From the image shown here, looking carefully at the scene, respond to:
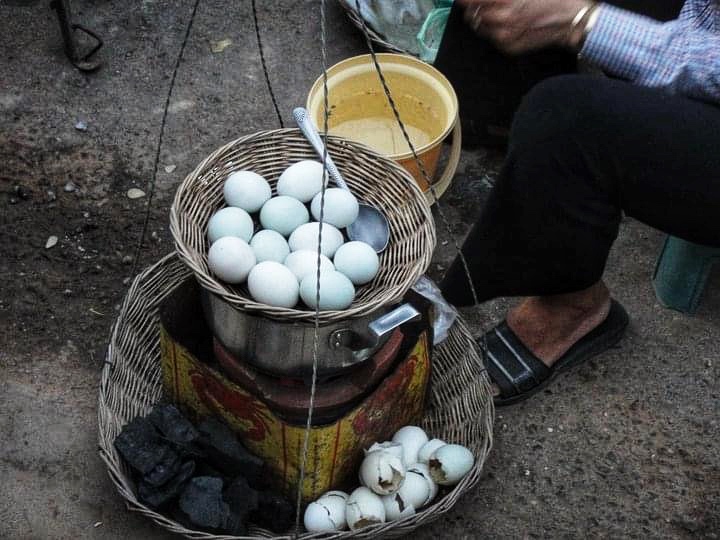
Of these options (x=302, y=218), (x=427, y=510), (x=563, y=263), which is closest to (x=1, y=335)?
(x=302, y=218)

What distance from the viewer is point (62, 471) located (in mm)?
1893

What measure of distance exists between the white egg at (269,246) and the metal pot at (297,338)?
136mm

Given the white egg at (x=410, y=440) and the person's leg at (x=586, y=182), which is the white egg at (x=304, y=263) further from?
the white egg at (x=410, y=440)

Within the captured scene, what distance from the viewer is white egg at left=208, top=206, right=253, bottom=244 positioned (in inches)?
67.8

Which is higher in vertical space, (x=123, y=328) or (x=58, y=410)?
(x=123, y=328)

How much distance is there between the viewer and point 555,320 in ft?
6.98

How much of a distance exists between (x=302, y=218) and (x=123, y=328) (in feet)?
1.76

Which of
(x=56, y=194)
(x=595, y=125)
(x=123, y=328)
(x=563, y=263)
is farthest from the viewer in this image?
(x=56, y=194)

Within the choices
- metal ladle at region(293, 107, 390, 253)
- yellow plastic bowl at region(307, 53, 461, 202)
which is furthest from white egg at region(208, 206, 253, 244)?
yellow plastic bowl at region(307, 53, 461, 202)

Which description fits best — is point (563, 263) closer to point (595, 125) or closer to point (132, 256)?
point (595, 125)

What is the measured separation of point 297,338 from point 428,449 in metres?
0.50

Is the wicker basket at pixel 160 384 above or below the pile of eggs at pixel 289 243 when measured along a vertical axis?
below

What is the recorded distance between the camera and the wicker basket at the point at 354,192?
1662 mm

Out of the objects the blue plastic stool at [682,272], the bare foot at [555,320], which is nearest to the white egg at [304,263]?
the bare foot at [555,320]
